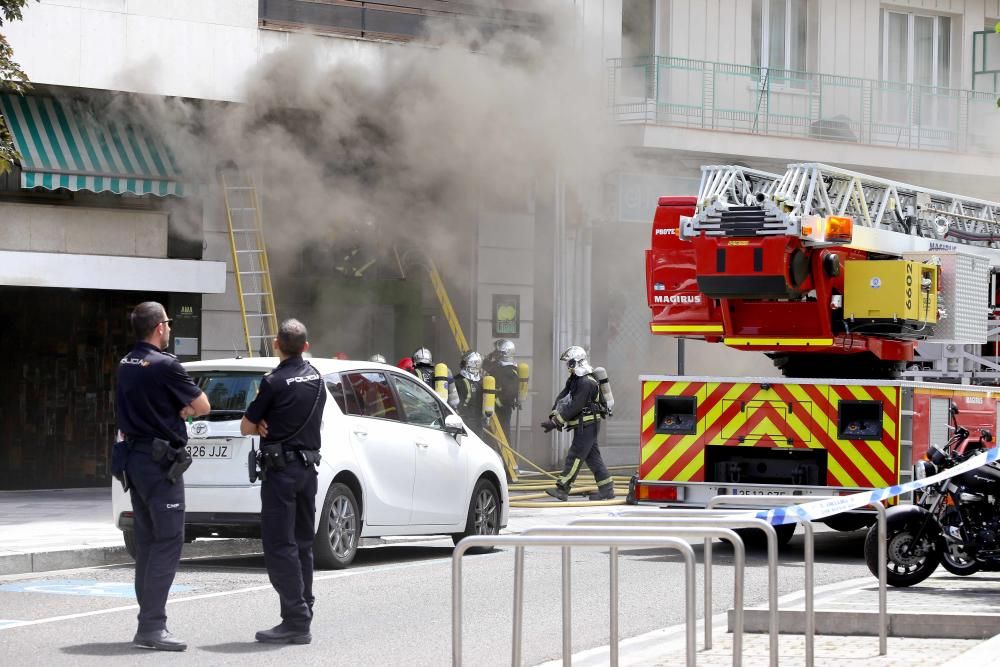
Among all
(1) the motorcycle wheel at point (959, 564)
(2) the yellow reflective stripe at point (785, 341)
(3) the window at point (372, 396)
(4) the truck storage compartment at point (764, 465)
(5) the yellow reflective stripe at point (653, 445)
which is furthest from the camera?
(5) the yellow reflective stripe at point (653, 445)

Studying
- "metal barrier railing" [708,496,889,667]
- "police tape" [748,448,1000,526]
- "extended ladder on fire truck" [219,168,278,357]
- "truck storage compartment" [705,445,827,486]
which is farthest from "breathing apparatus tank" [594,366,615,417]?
"metal barrier railing" [708,496,889,667]

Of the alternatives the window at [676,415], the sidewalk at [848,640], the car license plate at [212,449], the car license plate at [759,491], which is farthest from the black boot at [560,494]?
the sidewalk at [848,640]

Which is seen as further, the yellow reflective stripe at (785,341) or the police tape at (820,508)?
the yellow reflective stripe at (785,341)

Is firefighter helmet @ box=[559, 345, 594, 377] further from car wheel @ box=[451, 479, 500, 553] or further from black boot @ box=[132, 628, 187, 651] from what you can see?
black boot @ box=[132, 628, 187, 651]

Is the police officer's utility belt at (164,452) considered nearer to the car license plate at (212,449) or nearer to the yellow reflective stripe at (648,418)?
the car license plate at (212,449)

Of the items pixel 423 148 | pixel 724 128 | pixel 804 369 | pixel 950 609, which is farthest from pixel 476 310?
pixel 950 609

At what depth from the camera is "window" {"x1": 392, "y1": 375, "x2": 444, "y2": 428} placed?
12016 mm

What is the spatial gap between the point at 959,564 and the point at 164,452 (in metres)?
5.49

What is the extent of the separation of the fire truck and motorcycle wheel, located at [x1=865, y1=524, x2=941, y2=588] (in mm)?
1958

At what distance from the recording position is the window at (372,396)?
1143 centimetres

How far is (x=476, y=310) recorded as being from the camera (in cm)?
2128

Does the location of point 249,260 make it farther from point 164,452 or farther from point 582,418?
point 164,452

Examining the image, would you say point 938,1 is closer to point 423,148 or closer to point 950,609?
point 423,148

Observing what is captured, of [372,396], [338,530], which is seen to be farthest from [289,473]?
[372,396]
